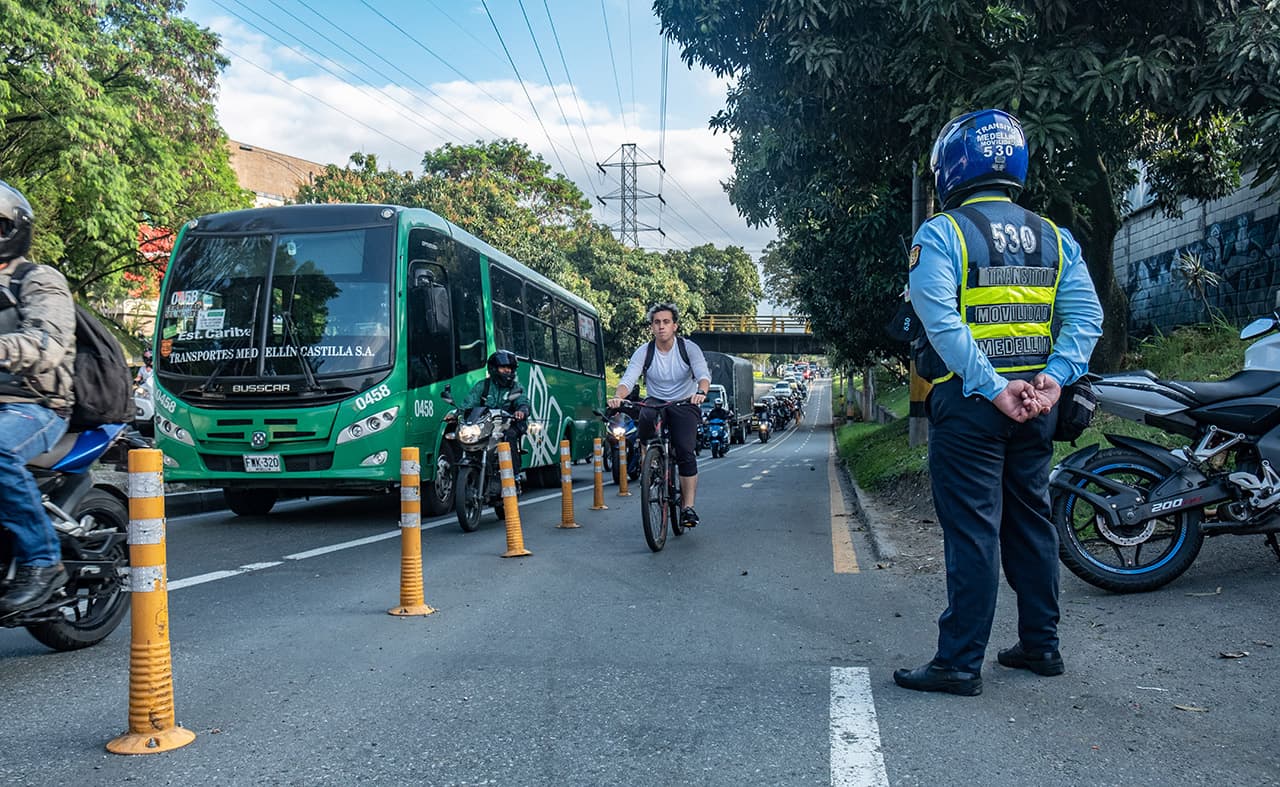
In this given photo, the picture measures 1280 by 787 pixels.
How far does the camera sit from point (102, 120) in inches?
819

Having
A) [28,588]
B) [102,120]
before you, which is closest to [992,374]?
[28,588]

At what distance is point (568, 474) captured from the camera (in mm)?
9875

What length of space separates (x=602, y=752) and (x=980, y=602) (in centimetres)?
146

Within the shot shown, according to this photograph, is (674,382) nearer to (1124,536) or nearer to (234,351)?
(1124,536)

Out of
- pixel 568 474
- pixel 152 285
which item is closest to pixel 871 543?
pixel 568 474

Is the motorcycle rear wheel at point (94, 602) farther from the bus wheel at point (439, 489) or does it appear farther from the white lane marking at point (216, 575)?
the bus wheel at point (439, 489)

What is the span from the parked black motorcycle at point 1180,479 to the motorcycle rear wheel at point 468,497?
17.0 ft

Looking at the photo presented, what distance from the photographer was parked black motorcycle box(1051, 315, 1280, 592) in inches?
→ 207

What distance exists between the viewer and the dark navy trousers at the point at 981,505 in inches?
146

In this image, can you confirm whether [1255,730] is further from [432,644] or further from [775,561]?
[775,561]

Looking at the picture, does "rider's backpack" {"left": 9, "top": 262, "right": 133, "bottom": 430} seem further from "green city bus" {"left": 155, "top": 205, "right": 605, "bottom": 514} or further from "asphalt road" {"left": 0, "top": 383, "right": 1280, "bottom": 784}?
"green city bus" {"left": 155, "top": 205, "right": 605, "bottom": 514}

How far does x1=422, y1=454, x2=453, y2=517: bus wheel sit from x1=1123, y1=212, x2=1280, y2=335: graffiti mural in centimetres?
1052

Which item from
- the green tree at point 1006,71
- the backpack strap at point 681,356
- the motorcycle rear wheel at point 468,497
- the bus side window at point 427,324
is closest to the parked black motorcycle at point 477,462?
the motorcycle rear wheel at point 468,497

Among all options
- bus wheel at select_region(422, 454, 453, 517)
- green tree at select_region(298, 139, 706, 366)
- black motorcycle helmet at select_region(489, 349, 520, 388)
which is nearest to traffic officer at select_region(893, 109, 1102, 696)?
black motorcycle helmet at select_region(489, 349, 520, 388)
